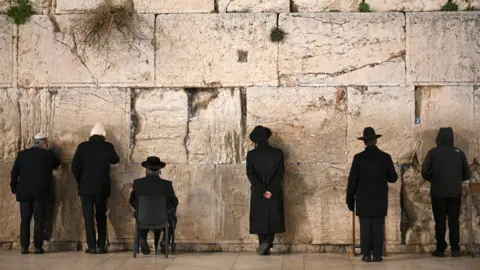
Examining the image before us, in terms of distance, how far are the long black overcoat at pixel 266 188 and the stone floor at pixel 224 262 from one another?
0.40 metres

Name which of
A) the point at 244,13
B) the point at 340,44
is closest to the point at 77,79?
the point at 244,13

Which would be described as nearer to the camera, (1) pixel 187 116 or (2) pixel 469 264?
(2) pixel 469 264

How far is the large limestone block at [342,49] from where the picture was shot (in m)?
11.6

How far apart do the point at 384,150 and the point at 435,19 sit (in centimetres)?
182

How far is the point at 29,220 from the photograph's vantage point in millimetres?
11375

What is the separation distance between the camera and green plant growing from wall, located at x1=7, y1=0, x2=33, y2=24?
12.0 metres

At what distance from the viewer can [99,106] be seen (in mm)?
11867

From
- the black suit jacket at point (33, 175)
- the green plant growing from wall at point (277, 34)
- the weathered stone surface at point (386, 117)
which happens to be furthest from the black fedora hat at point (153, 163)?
the weathered stone surface at point (386, 117)

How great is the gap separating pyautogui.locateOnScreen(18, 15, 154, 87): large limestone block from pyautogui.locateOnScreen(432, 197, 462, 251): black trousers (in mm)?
4060

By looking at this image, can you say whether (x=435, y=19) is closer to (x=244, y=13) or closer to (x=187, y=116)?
(x=244, y=13)

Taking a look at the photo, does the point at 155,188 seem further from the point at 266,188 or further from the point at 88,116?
the point at 88,116

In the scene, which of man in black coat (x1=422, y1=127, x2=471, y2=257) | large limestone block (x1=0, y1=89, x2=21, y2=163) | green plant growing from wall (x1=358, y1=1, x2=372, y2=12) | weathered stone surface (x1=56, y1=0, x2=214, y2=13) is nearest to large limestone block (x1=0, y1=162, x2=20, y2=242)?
large limestone block (x1=0, y1=89, x2=21, y2=163)

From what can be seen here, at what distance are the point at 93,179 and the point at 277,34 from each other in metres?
3.03

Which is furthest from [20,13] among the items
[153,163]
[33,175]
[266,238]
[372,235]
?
[372,235]
